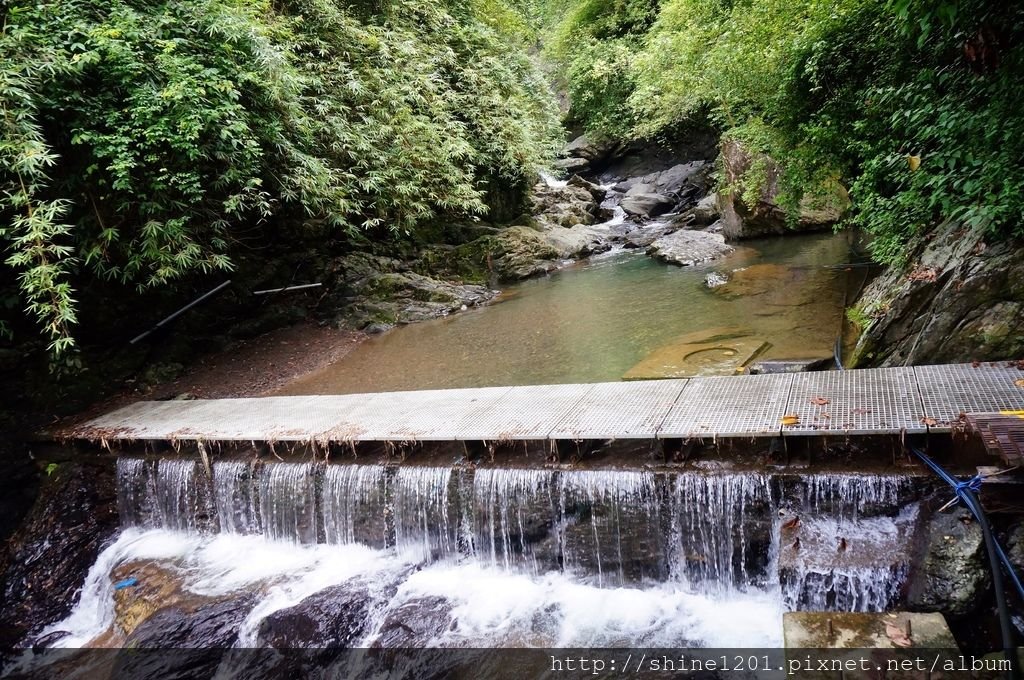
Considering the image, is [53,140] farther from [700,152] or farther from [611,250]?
[700,152]

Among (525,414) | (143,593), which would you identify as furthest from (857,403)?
(143,593)

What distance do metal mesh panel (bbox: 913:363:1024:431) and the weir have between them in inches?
23.0

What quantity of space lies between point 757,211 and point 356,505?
1395 cm

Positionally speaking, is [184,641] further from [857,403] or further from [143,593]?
[857,403]

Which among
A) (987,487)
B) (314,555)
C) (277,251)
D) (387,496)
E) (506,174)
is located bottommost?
(314,555)

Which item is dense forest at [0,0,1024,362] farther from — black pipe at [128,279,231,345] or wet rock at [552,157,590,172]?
wet rock at [552,157,590,172]

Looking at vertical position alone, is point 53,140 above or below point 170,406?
above

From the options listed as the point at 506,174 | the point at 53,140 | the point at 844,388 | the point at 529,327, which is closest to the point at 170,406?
the point at 53,140

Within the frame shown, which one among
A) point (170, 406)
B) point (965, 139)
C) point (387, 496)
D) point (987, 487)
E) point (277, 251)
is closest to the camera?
point (987, 487)

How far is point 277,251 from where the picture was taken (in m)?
12.7

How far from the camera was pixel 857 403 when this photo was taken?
4.46 m

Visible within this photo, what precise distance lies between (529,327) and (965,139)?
25.1 ft

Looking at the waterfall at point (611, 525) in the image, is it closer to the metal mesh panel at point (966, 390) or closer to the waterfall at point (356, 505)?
the waterfall at point (356, 505)

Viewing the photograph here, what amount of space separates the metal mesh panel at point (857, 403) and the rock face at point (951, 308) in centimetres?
55
